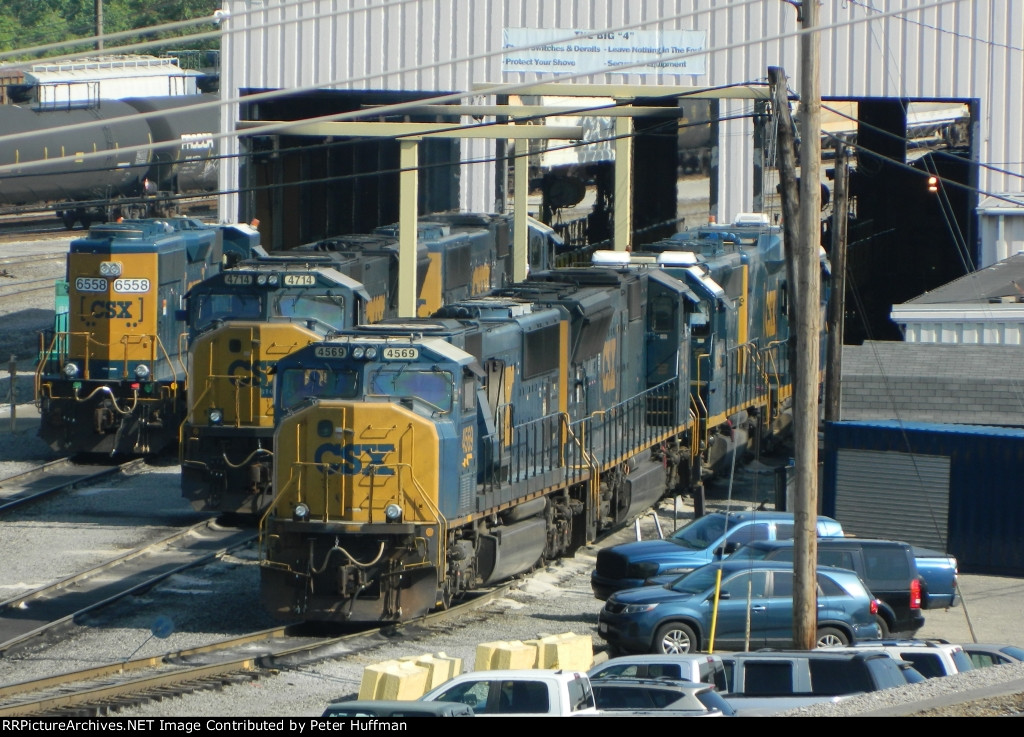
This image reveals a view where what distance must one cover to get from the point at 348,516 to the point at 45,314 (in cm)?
2618

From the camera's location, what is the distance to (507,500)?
18.8m

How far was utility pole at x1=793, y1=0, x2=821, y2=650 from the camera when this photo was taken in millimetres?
15500

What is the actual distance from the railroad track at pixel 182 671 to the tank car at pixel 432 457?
0.40m

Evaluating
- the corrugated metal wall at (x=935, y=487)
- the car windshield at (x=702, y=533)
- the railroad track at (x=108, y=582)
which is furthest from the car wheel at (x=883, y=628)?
the railroad track at (x=108, y=582)

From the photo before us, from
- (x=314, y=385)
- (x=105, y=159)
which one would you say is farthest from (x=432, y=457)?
(x=105, y=159)

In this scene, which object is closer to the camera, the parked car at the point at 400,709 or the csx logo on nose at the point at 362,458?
the parked car at the point at 400,709

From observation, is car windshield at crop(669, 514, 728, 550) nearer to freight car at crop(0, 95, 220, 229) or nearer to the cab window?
the cab window

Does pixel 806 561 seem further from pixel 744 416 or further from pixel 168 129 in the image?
pixel 168 129

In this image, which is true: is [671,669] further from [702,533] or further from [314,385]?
[702,533]

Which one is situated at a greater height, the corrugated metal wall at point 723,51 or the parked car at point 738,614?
the corrugated metal wall at point 723,51

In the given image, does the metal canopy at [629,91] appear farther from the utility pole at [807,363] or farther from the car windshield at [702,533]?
the utility pole at [807,363]

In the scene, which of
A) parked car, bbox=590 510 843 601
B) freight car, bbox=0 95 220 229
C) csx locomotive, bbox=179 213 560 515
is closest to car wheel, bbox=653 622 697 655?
parked car, bbox=590 510 843 601

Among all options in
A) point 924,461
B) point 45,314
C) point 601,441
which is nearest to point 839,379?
point 924,461

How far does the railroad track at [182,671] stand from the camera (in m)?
13.9
